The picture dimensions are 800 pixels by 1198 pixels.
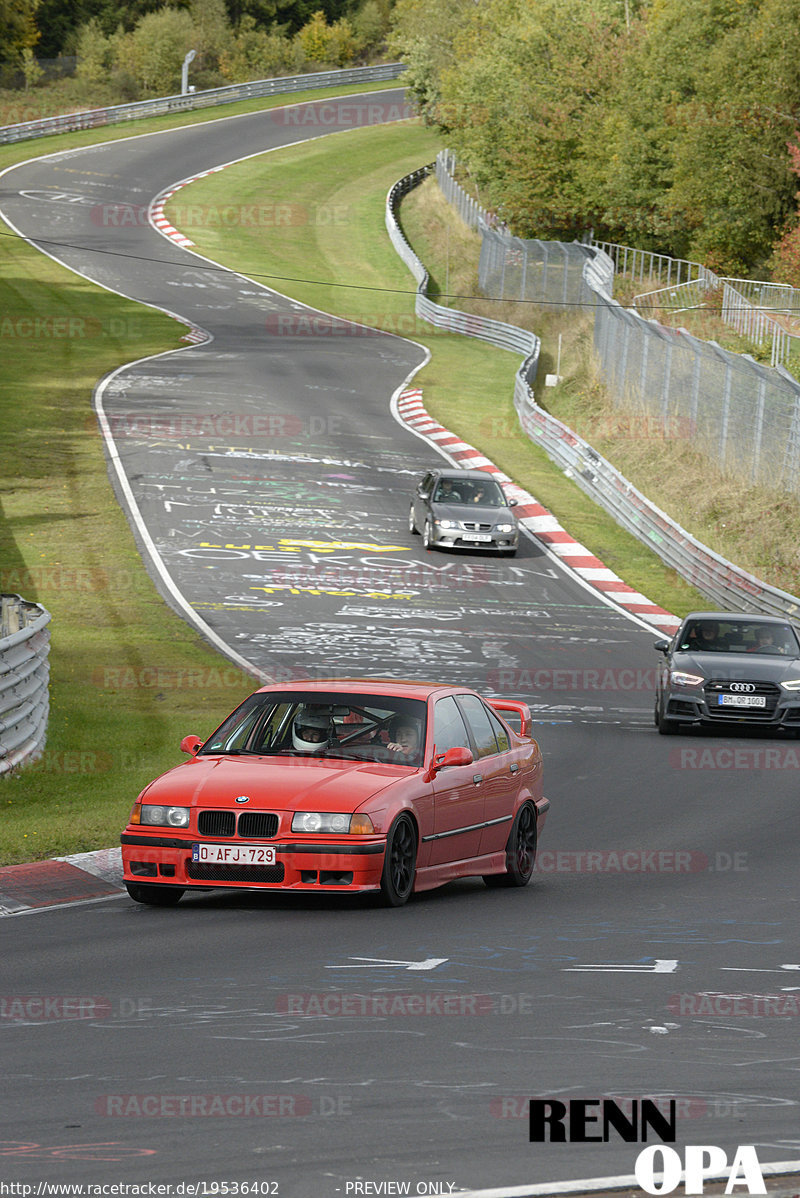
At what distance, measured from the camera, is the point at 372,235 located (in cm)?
7600

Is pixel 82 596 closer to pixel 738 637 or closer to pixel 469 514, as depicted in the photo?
pixel 469 514

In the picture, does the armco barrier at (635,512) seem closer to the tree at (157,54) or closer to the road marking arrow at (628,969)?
the road marking arrow at (628,969)

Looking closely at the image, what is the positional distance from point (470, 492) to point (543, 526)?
9.59 ft

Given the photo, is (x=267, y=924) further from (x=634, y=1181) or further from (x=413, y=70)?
(x=413, y=70)

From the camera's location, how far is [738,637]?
69.8 feet

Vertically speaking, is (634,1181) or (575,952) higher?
Answer: (634,1181)

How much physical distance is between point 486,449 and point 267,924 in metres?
34.4

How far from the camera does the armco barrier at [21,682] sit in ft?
47.4

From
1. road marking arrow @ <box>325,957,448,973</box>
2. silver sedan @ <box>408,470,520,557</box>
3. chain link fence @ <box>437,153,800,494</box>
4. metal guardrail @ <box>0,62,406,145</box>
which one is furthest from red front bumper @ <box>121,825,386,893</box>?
metal guardrail @ <box>0,62,406,145</box>

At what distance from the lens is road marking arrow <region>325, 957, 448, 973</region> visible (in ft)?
27.7

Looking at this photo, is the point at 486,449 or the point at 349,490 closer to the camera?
the point at 349,490

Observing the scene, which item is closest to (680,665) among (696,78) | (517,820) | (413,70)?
(517,820)

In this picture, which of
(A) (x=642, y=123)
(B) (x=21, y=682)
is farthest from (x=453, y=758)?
(A) (x=642, y=123)

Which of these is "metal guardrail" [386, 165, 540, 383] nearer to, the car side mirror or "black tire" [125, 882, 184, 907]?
the car side mirror
